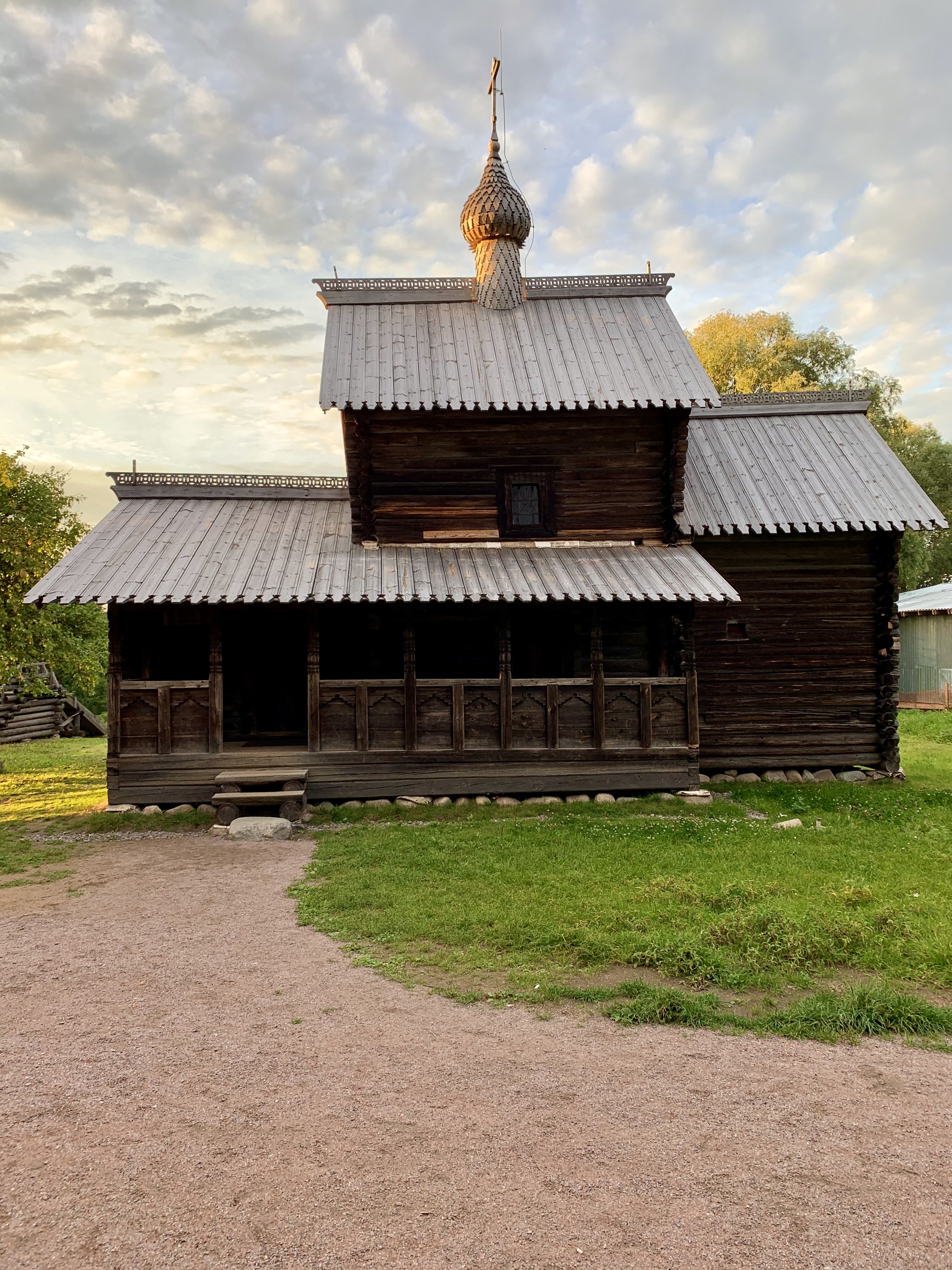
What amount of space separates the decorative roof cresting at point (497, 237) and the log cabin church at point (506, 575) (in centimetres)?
A: 6

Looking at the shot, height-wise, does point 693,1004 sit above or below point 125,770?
below

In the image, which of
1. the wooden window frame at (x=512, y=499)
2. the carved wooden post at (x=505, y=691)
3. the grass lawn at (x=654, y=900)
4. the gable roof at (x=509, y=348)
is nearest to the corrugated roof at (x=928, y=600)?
the gable roof at (x=509, y=348)

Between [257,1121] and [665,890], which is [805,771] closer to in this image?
[665,890]

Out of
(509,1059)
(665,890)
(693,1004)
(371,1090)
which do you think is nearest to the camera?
(371,1090)

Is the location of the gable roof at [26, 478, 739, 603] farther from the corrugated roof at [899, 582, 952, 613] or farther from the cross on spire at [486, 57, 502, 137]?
the corrugated roof at [899, 582, 952, 613]

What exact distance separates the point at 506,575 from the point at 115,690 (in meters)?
6.58

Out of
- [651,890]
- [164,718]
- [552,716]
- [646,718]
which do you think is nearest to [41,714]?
[164,718]

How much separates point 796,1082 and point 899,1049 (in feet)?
3.19

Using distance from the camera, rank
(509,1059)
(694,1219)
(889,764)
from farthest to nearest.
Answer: (889,764), (509,1059), (694,1219)

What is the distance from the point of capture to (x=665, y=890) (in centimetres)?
827

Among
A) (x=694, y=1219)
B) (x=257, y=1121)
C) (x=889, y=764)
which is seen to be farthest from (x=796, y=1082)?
(x=889, y=764)

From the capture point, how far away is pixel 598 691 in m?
13.6

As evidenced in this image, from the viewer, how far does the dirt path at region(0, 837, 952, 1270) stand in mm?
3537

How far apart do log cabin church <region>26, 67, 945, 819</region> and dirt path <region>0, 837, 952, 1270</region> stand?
6924mm
